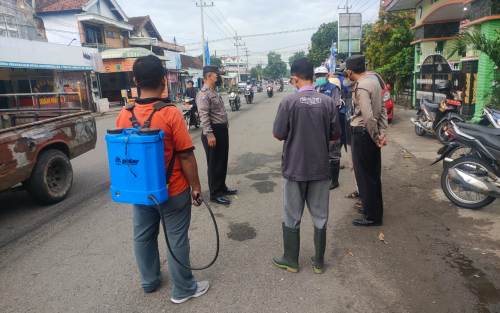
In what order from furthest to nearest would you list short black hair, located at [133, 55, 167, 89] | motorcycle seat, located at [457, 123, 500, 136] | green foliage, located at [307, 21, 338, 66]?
1. green foliage, located at [307, 21, 338, 66]
2. motorcycle seat, located at [457, 123, 500, 136]
3. short black hair, located at [133, 55, 167, 89]

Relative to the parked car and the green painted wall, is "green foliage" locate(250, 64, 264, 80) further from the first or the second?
the parked car

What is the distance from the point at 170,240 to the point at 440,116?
25.5 ft

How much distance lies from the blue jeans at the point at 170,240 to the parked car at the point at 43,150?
2.67m

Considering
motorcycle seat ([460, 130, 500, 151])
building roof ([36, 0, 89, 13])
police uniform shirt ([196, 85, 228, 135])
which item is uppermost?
building roof ([36, 0, 89, 13])

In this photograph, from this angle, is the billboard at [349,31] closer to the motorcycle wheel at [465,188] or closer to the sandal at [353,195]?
the sandal at [353,195]

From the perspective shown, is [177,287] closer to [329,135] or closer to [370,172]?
[329,135]

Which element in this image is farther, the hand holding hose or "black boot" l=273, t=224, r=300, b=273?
"black boot" l=273, t=224, r=300, b=273

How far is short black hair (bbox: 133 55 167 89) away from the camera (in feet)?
8.48

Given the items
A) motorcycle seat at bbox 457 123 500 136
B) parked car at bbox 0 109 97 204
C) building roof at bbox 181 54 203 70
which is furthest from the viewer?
building roof at bbox 181 54 203 70

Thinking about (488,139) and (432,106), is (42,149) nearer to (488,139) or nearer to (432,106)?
(488,139)

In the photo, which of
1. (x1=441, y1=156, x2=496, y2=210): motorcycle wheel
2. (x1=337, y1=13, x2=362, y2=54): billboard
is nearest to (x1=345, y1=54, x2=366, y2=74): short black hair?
(x1=441, y1=156, x2=496, y2=210): motorcycle wheel

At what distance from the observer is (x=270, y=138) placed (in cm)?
1062

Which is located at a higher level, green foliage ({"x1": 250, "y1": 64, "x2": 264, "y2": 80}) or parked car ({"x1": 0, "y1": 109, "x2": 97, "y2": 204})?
green foliage ({"x1": 250, "y1": 64, "x2": 264, "y2": 80})

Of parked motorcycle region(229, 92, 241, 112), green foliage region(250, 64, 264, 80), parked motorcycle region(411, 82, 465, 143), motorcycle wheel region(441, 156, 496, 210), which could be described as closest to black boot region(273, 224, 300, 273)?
motorcycle wheel region(441, 156, 496, 210)
